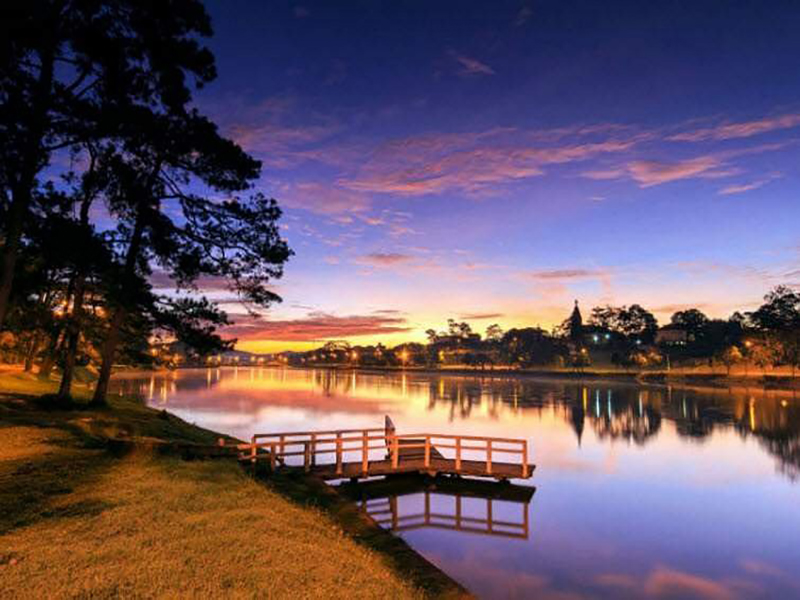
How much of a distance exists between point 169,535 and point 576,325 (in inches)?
7056

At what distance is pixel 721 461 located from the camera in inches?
1300

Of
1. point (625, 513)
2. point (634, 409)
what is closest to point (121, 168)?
point (625, 513)

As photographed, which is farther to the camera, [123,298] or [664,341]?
[664,341]

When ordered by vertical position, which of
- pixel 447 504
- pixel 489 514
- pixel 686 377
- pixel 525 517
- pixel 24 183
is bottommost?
pixel 525 517

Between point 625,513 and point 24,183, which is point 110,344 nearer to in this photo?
point 24,183

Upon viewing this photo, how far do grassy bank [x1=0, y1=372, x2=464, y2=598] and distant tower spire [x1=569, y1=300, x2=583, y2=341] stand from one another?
168462 mm

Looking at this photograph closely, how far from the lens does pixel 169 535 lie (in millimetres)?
9312

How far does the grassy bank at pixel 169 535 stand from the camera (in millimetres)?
7621

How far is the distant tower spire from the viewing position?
173 metres

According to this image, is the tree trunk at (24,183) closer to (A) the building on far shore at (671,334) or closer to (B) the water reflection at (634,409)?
(B) the water reflection at (634,409)

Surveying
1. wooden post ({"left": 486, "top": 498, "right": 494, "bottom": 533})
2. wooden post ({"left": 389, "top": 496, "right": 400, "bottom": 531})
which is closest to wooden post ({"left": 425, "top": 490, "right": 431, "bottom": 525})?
wooden post ({"left": 389, "top": 496, "right": 400, "bottom": 531})

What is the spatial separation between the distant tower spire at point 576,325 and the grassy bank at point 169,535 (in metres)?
168

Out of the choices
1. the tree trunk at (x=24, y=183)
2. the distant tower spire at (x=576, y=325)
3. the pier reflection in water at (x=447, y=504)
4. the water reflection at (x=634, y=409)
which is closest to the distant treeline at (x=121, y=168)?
the tree trunk at (x=24, y=183)

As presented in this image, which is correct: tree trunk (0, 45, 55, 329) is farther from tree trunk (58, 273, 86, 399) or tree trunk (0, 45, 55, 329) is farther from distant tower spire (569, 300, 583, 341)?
distant tower spire (569, 300, 583, 341)
